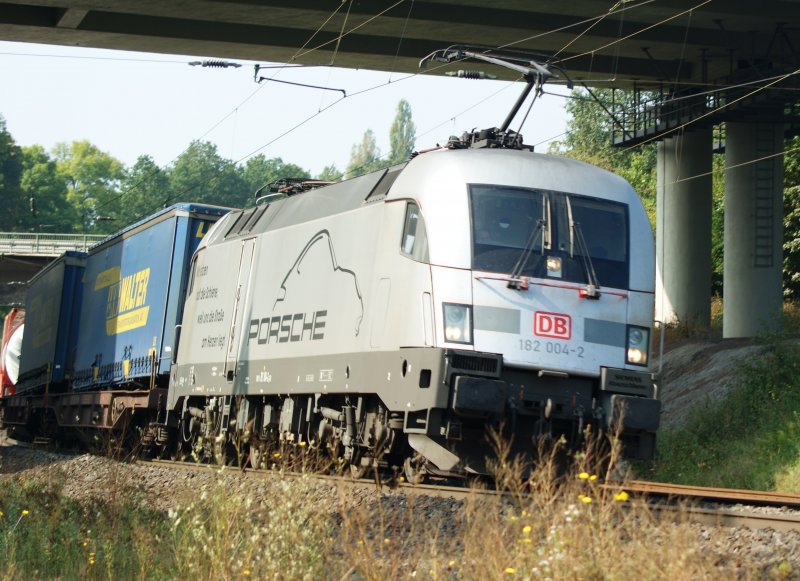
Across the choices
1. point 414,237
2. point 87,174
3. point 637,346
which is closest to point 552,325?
point 637,346

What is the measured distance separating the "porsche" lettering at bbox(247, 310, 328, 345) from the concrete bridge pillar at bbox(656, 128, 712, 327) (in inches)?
738

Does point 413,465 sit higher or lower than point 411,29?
lower

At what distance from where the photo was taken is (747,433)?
54.7 feet

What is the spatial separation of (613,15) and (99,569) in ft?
68.4

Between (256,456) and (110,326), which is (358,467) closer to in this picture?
(256,456)

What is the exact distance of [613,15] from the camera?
1015 inches

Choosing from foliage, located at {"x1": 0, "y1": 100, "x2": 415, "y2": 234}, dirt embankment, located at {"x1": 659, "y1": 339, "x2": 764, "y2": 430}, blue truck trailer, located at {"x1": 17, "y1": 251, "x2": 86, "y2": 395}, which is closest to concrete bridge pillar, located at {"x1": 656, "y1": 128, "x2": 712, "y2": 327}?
dirt embankment, located at {"x1": 659, "y1": 339, "x2": 764, "y2": 430}

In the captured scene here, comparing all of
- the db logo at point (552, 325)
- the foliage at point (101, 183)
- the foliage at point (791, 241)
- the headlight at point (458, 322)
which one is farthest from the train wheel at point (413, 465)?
the foliage at point (101, 183)

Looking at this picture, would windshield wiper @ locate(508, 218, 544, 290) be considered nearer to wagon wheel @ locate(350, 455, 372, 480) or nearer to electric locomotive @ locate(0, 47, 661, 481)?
electric locomotive @ locate(0, 47, 661, 481)

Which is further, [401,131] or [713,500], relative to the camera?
[401,131]

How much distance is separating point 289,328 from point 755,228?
18213mm

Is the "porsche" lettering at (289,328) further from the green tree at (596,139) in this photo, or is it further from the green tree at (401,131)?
the green tree at (401,131)

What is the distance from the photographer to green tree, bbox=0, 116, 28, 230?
99.2 m

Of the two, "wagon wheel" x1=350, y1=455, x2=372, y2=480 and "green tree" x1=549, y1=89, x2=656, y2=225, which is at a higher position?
"green tree" x1=549, y1=89, x2=656, y2=225
